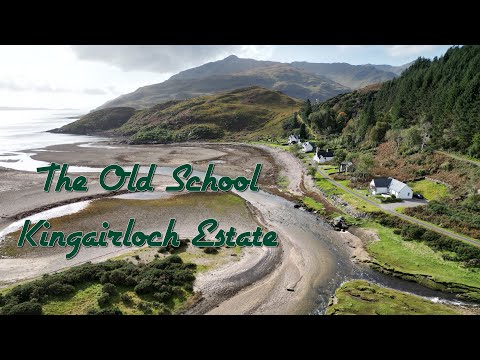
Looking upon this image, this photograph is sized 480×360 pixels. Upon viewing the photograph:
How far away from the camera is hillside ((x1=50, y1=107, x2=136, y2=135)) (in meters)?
171

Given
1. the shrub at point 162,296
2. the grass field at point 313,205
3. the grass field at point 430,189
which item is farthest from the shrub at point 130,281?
the grass field at point 430,189

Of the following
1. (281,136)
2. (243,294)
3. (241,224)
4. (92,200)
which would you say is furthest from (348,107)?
(243,294)

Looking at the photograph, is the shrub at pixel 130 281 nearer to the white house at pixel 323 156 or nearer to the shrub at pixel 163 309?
the shrub at pixel 163 309

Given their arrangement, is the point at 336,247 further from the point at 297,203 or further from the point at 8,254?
the point at 8,254

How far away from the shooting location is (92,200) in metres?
49.0

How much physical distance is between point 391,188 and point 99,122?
174059 millimetres

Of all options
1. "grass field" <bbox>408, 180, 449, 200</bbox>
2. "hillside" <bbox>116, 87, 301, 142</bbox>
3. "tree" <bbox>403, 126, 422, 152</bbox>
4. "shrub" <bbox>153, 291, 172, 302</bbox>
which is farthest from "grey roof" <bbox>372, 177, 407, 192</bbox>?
"hillside" <bbox>116, 87, 301, 142</bbox>

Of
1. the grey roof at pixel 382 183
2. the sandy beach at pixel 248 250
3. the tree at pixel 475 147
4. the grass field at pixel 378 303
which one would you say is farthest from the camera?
the tree at pixel 475 147

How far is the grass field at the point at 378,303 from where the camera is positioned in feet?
77.1

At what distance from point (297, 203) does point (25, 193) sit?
45.2m

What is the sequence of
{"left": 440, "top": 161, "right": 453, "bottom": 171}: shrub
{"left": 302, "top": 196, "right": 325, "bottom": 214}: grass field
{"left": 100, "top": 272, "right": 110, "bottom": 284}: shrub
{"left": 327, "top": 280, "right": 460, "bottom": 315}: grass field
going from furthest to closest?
{"left": 440, "top": 161, "right": 453, "bottom": 171}: shrub, {"left": 302, "top": 196, "right": 325, "bottom": 214}: grass field, {"left": 100, "top": 272, "right": 110, "bottom": 284}: shrub, {"left": 327, "top": 280, "right": 460, "bottom": 315}: grass field

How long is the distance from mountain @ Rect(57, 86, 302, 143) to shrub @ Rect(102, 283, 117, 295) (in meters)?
103

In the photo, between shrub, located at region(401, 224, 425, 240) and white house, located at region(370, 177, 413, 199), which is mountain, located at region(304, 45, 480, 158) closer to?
white house, located at region(370, 177, 413, 199)

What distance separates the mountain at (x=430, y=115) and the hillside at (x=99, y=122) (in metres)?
128
